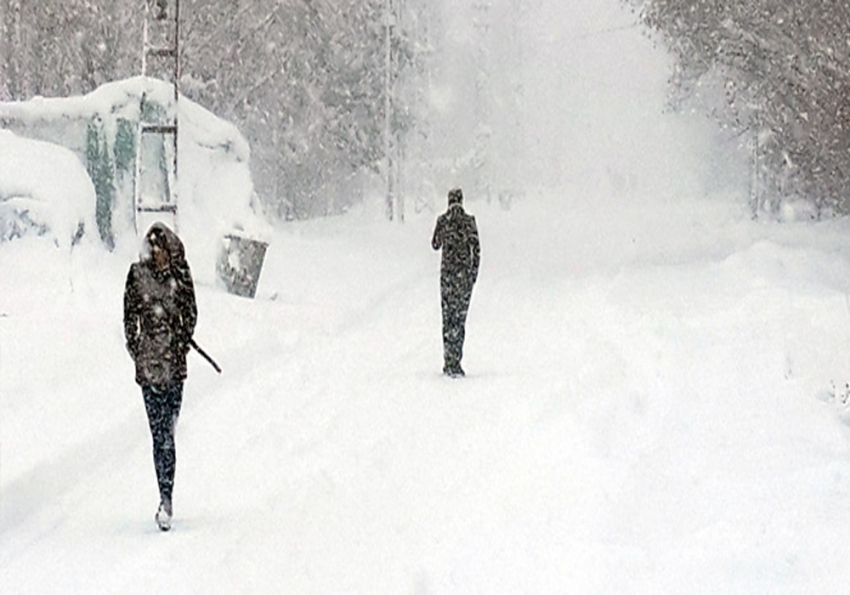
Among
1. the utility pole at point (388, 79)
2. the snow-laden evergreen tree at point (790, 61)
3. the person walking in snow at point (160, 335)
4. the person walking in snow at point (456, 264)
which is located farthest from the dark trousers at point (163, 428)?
the utility pole at point (388, 79)

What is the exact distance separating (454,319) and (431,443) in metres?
3.24

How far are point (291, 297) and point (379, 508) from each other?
40.3 feet

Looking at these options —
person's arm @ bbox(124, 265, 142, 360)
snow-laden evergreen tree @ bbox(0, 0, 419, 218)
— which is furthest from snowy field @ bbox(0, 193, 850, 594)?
snow-laden evergreen tree @ bbox(0, 0, 419, 218)

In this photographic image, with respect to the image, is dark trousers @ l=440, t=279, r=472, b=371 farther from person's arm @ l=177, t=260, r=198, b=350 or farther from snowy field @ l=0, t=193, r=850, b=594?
person's arm @ l=177, t=260, r=198, b=350

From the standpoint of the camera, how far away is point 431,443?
8.93m

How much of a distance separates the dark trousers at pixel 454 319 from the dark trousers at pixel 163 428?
16.6ft

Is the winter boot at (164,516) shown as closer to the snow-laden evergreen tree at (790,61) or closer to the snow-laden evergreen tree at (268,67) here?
the snow-laden evergreen tree at (790,61)

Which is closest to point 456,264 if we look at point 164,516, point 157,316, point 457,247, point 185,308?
point 457,247

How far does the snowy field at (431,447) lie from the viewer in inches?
241

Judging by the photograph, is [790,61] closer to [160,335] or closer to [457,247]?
[457,247]

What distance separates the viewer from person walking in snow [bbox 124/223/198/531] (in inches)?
278

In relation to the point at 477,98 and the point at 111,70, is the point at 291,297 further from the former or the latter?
the point at 477,98

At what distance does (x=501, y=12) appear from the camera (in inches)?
2662

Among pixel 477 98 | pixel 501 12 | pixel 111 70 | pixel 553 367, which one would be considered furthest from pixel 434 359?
pixel 501 12
